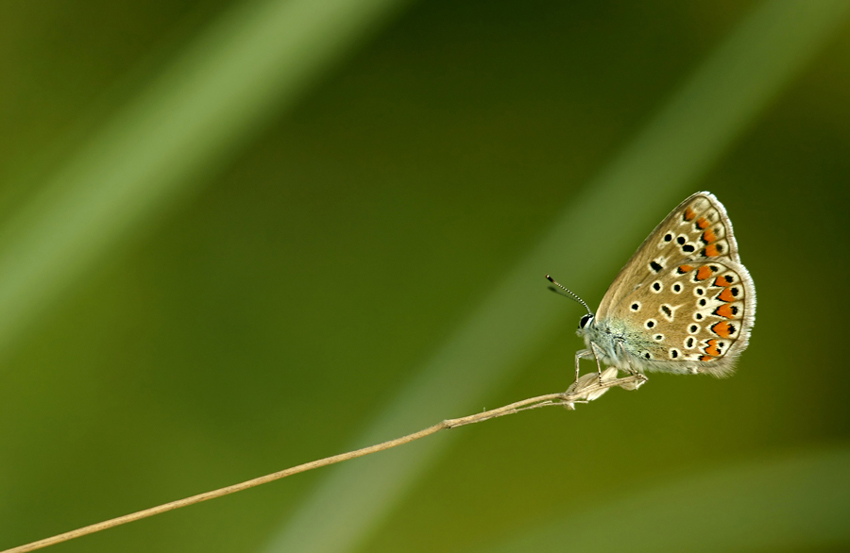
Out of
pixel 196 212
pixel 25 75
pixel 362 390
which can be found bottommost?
pixel 362 390

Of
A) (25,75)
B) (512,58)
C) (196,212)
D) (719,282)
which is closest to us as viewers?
(719,282)

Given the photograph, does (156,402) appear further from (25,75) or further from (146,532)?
(25,75)

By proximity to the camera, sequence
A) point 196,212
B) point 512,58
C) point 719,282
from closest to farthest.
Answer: point 719,282
point 196,212
point 512,58

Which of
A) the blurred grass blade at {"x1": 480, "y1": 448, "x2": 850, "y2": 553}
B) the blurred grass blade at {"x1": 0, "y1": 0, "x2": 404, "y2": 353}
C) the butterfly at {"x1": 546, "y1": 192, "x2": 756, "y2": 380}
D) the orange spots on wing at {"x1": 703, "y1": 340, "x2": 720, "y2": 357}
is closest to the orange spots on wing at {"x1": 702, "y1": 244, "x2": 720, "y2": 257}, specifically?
the butterfly at {"x1": 546, "y1": 192, "x2": 756, "y2": 380}

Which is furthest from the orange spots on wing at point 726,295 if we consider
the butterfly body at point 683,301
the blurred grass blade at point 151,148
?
the blurred grass blade at point 151,148

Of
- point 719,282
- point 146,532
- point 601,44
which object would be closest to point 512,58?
point 601,44

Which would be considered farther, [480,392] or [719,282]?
[480,392]

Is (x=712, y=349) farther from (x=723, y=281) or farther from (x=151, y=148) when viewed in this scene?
(x=151, y=148)

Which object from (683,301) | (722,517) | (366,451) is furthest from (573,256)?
(366,451)
